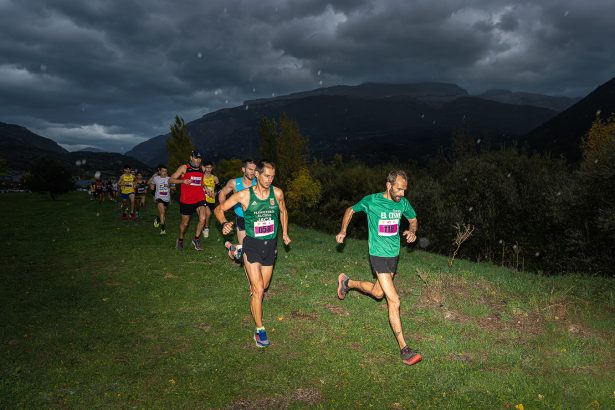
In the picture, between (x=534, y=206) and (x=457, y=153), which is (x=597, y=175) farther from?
(x=457, y=153)

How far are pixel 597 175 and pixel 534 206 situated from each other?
3986 millimetres

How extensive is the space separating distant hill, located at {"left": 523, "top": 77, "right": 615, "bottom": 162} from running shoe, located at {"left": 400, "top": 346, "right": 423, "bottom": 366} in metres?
153

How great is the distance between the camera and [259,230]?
→ 622 centimetres

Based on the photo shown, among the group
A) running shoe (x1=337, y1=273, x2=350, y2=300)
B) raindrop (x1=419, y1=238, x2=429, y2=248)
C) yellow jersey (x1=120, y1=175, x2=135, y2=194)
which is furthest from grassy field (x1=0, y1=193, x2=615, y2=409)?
raindrop (x1=419, y1=238, x2=429, y2=248)

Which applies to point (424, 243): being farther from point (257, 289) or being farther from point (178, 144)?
point (178, 144)

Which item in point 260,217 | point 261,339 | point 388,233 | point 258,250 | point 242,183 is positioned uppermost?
point 242,183

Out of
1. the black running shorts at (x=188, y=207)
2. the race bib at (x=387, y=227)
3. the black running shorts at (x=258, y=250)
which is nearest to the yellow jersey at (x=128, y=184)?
the black running shorts at (x=188, y=207)

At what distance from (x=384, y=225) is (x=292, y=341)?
234 cm

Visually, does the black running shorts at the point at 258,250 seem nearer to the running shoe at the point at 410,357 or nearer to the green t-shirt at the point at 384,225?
the green t-shirt at the point at 384,225

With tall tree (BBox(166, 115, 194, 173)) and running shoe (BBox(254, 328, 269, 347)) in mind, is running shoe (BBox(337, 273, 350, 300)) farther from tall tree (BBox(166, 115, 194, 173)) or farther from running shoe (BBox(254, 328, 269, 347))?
tall tree (BBox(166, 115, 194, 173))

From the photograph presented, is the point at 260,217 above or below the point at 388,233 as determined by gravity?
above

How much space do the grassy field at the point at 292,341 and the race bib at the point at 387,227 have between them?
1776 mm

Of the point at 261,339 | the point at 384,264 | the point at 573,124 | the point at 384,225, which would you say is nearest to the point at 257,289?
the point at 261,339

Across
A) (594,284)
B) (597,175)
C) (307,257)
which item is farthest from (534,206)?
(307,257)
